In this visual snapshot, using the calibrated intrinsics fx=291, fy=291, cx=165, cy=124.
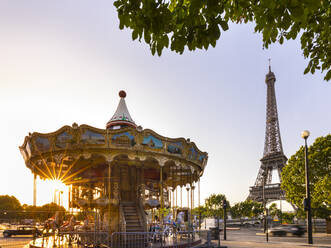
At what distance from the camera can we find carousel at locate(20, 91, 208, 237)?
15750 millimetres

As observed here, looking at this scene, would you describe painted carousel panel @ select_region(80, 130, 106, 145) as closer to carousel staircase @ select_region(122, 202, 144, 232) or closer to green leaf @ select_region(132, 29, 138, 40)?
carousel staircase @ select_region(122, 202, 144, 232)

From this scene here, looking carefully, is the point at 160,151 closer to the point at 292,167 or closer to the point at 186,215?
the point at 186,215

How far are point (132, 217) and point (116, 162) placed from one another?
12.0 ft

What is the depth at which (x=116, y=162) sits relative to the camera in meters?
18.8

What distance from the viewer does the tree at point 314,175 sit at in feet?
86.6

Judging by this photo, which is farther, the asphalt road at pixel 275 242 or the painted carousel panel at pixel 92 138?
the asphalt road at pixel 275 242

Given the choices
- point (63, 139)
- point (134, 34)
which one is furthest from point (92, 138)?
point (134, 34)

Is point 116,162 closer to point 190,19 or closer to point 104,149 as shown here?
point 104,149

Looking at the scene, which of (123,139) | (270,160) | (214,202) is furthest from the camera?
(270,160)

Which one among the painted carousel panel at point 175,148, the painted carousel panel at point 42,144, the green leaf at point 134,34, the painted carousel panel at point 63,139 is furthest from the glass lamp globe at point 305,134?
the green leaf at point 134,34

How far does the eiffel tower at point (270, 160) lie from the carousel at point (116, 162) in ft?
188

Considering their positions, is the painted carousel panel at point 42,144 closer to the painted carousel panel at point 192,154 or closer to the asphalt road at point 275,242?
the painted carousel panel at point 192,154

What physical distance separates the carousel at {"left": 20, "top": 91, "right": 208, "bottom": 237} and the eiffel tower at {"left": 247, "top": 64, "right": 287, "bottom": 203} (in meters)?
57.4

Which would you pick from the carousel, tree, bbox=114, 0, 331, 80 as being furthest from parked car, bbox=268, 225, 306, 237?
tree, bbox=114, 0, 331, 80
